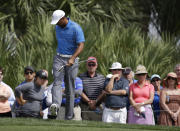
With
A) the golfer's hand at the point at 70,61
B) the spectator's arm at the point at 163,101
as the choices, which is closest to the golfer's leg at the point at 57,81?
the golfer's hand at the point at 70,61

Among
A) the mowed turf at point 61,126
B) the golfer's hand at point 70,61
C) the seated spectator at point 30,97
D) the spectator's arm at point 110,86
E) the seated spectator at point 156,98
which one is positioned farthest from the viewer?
the seated spectator at point 156,98

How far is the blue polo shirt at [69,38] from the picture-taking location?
8445 millimetres

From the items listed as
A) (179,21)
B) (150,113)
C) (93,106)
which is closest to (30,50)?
(93,106)

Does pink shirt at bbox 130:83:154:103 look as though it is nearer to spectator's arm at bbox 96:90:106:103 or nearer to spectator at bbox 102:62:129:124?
spectator at bbox 102:62:129:124

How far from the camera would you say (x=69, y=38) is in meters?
8.48

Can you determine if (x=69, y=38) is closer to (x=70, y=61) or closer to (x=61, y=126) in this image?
(x=70, y=61)

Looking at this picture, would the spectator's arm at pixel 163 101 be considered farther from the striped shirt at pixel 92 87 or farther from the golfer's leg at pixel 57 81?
the golfer's leg at pixel 57 81

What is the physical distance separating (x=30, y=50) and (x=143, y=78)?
216 inches

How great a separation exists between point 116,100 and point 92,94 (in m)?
0.80

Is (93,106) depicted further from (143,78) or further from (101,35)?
(101,35)

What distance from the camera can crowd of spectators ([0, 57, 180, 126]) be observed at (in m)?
9.57

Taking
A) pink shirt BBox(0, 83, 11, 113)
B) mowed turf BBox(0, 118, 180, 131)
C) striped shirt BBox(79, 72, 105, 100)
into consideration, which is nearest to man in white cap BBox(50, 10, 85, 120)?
mowed turf BBox(0, 118, 180, 131)

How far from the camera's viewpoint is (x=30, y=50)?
1484 cm

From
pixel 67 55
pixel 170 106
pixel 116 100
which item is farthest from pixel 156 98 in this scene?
pixel 67 55
